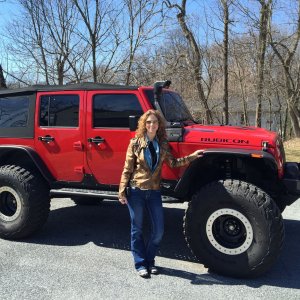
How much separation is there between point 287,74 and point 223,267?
55.6 ft

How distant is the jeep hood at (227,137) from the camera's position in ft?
14.0

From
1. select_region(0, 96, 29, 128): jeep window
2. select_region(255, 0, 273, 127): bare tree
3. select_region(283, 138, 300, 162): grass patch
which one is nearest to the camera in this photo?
select_region(0, 96, 29, 128): jeep window

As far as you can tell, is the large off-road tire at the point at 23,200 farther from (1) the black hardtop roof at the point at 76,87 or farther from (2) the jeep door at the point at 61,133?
(1) the black hardtop roof at the point at 76,87

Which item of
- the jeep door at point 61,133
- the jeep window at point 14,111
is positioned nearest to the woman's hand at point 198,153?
the jeep door at point 61,133

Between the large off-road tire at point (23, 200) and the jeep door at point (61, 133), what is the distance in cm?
28

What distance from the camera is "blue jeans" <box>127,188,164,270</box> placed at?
4043 mm

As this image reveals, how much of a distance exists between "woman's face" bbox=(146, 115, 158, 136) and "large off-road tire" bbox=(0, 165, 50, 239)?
6.48ft

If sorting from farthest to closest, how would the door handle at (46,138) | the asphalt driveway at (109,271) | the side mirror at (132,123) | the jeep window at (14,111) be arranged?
the jeep window at (14,111) < the door handle at (46,138) < the side mirror at (132,123) < the asphalt driveway at (109,271)

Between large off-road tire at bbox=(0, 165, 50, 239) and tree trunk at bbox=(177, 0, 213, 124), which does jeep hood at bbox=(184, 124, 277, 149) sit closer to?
large off-road tire at bbox=(0, 165, 50, 239)

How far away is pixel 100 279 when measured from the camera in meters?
4.05

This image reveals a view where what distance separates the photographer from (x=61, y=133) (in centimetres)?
503

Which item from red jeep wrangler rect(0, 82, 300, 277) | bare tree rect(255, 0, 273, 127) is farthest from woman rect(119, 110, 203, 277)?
bare tree rect(255, 0, 273, 127)

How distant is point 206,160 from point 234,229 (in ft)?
2.62

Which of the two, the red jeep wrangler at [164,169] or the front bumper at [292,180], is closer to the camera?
the red jeep wrangler at [164,169]
